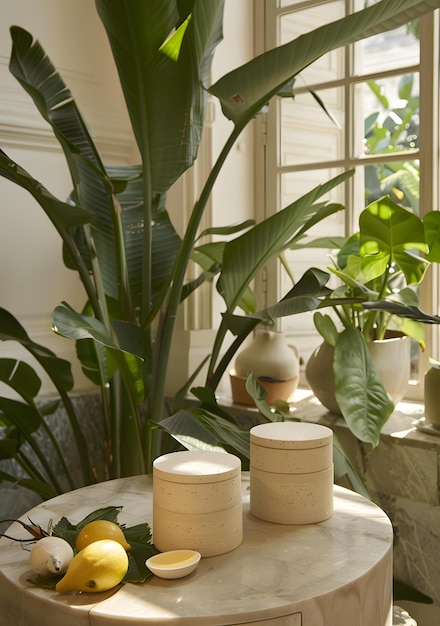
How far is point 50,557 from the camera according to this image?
106cm

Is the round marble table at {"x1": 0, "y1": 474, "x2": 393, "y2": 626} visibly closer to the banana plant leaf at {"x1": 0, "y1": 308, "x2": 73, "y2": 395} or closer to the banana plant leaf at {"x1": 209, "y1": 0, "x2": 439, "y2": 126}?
the banana plant leaf at {"x1": 0, "y1": 308, "x2": 73, "y2": 395}

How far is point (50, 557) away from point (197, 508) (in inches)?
9.0

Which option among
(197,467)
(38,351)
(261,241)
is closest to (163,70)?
(261,241)

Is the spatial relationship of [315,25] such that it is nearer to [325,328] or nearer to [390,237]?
[390,237]

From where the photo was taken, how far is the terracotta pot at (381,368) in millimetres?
1993

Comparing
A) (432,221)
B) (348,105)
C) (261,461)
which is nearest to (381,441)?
(432,221)

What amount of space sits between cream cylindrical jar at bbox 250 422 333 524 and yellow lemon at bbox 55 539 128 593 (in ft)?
1.10

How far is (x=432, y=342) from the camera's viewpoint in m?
2.15

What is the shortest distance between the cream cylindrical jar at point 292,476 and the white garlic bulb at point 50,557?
0.36 m

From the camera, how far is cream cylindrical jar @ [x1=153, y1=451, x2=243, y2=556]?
3.70 ft

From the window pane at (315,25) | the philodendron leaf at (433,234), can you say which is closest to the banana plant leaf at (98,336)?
the philodendron leaf at (433,234)

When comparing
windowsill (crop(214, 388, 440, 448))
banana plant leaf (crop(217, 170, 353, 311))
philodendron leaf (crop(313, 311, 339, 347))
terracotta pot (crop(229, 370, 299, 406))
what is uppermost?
banana plant leaf (crop(217, 170, 353, 311))

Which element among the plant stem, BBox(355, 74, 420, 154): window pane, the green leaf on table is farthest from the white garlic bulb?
BBox(355, 74, 420, 154): window pane

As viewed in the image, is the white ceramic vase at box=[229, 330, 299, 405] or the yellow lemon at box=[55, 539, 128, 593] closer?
the yellow lemon at box=[55, 539, 128, 593]
